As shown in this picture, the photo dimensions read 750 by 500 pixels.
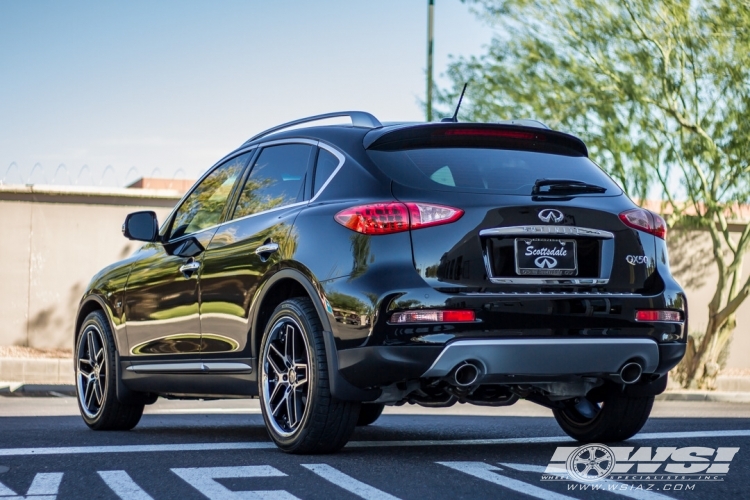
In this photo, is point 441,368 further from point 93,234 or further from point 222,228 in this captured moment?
point 93,234

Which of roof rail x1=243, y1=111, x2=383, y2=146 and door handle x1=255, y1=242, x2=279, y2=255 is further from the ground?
roof rail x1=243, y1=111, x2=383, y2=146

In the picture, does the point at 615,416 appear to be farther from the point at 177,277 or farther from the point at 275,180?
the point at 177,277

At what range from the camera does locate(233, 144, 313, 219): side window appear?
6.41 meters

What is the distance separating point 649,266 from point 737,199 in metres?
14.0

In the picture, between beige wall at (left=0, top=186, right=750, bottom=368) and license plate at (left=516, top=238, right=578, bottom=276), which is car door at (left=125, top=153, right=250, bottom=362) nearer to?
license plate at (left=516, top=238, right=578, bottom=276)

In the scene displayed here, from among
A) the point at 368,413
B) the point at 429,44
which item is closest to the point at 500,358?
the point at 368,413

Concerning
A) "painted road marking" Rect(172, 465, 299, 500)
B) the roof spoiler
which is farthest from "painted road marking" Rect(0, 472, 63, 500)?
the roof spoiler

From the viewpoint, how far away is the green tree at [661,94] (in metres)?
18.4

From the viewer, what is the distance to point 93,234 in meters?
20.2

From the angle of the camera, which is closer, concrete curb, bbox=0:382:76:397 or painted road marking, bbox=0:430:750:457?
painted road marking, bbox=0:430:750:457

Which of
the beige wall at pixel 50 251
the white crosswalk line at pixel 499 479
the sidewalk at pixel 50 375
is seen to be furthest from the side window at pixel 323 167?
the beige wall at pixel 50 251

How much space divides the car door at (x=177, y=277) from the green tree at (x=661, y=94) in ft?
40.7

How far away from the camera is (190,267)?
6988 mm

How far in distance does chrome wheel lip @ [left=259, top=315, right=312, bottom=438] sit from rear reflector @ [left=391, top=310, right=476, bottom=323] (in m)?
0.64
